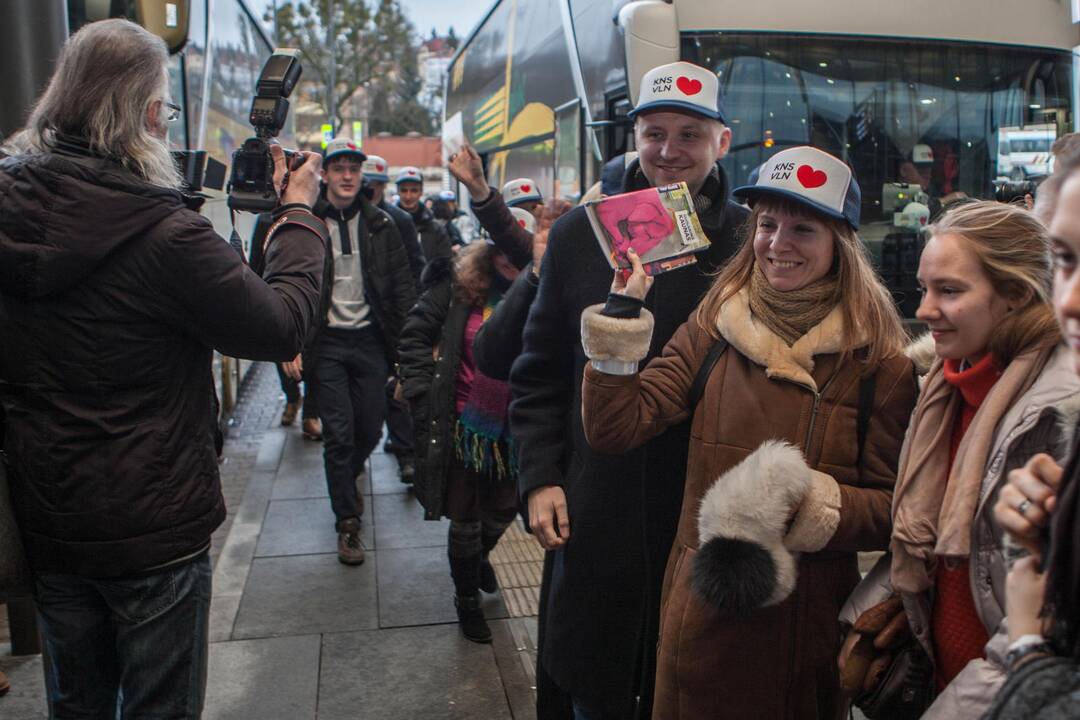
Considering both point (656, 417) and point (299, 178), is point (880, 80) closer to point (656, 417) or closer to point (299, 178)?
point (299, 178)

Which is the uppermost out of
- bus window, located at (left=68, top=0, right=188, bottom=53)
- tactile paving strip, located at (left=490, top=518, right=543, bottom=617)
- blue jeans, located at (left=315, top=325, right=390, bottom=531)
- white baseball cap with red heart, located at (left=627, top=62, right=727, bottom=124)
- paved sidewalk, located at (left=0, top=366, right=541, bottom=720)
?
bus window, located at (left=68, top=0, right=188, bottom=53)

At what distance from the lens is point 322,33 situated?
44.9m

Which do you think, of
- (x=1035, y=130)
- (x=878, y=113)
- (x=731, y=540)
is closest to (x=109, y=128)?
(x=731, y=540)

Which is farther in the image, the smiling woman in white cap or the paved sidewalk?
the paved sidewalk

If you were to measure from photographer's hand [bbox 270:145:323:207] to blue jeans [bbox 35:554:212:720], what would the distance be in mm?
977

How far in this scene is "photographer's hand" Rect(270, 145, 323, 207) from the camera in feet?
9.37

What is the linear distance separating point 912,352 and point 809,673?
0.77 meters

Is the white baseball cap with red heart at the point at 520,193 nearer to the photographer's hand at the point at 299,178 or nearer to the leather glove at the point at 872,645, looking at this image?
the photographer's hand at the point at 299,178

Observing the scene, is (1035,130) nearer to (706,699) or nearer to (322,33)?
(706,699)

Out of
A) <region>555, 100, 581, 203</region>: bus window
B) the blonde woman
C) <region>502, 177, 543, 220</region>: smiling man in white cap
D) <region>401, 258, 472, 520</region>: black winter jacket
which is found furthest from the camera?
<region>555, 100, 581, 203</region>: bus window

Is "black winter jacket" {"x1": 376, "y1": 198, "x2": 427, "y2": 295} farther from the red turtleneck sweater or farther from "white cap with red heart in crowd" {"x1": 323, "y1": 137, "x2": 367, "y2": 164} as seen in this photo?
the red turtleneck sweater

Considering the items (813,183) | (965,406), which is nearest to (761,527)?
(965,406)

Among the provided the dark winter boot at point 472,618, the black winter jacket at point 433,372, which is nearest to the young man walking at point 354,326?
the black winter jacket at point 433,372

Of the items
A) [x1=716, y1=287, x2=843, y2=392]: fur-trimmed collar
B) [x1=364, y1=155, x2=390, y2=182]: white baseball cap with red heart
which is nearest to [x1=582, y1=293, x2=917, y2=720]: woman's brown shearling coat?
[x1=716, y1=287, x2=843, y2=392]: fur-trimmed collar
